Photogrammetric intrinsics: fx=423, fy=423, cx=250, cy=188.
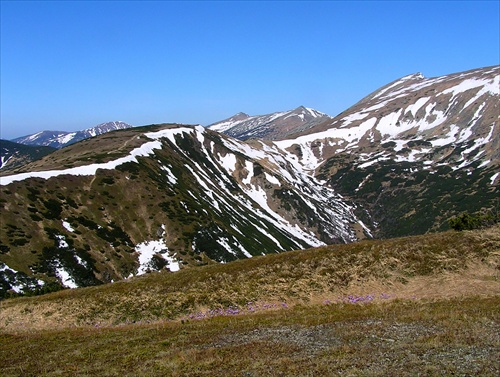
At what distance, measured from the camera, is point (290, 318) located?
91.0 ft

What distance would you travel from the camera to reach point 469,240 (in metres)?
37.7

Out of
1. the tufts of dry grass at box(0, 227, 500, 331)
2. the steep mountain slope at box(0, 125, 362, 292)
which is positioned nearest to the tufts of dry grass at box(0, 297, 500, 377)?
the tufts of dry grass at box(0, 227, 500, 331)

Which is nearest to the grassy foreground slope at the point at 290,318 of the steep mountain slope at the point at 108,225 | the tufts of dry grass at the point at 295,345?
the tufts of dry grass at the point at 295,345

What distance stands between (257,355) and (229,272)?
25735 mm

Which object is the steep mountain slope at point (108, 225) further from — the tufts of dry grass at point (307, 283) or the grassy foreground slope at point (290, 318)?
the tufts of dry grass at point (307, 283)

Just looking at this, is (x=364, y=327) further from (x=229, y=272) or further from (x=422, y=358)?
(x=229, y=272)

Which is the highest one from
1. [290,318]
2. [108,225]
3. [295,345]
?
[295,345]

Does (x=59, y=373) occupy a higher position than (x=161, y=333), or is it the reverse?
(x=59, y=373)

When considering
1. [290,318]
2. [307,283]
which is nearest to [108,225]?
[307,283]

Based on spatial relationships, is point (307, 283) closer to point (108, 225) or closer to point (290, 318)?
point (290, 318)

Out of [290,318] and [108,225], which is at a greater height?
[290,318]

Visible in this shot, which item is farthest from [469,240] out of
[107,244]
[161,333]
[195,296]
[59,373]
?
[107,244]

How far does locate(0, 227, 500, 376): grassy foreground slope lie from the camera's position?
→ 1748cm

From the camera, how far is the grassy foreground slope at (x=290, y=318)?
17.5 m
